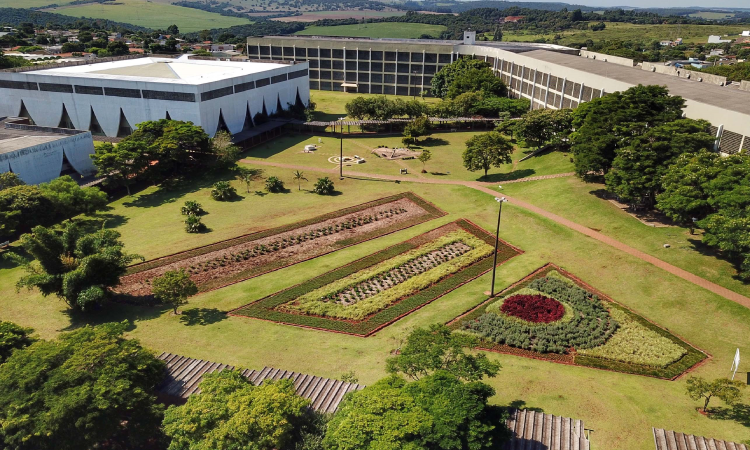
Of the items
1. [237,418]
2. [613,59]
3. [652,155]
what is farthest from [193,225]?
[613,59]

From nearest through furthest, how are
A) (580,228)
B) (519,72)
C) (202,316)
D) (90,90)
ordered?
(202,316) < (580,228) < (90,90) < (519,72)

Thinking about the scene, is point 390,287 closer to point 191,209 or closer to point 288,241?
point 288,241

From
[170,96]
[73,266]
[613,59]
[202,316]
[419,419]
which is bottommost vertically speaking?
[202,316]

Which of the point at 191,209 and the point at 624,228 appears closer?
the point at 624,228

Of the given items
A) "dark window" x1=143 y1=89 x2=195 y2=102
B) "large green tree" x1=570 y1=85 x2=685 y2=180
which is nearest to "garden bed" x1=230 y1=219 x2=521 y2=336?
"large green tree" x1=570 y1=85 x2=685 y2=180

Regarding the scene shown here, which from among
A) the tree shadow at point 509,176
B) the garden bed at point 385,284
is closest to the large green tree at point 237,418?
the garden bed at point 385,284

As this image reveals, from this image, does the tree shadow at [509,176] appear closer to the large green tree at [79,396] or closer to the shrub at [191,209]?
the shrub at [191,209]

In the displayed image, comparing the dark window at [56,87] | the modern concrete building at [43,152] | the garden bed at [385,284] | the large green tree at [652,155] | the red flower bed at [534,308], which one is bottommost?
the garden bed at [385,284]
